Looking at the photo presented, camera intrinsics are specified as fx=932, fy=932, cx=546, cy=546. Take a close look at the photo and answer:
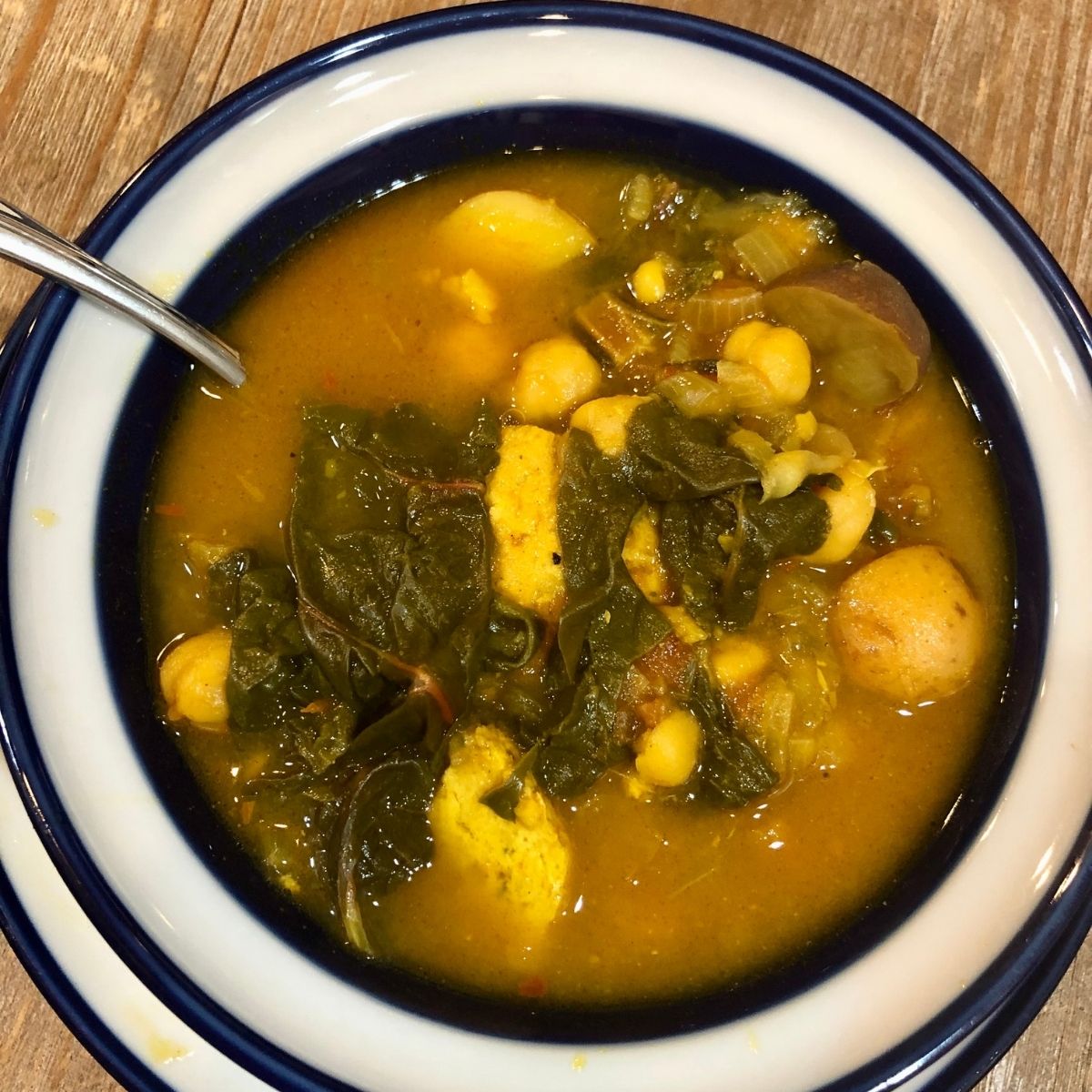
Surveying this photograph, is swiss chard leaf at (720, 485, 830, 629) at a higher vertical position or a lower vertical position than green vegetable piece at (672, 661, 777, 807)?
higher

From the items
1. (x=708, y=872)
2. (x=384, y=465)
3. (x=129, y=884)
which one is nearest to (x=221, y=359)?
(x=384, y=465)

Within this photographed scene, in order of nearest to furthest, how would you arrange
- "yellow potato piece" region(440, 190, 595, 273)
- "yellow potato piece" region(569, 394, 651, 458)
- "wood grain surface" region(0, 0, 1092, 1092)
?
"yellow potato piece" region(569, 394, 651, 458)
"yellow potato piece" region(440, 190, 595, 273)
"wood grain surface" region(0, 0, 1092, 1092)

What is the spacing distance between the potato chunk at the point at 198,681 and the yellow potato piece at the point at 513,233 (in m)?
1.27

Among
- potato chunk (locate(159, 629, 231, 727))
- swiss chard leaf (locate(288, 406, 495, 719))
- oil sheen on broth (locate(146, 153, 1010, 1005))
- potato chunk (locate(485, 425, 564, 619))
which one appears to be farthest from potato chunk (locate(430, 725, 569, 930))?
potato chunk (locate(159, 629, 231, 727))

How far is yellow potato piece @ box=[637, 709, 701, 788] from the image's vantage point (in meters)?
2.37

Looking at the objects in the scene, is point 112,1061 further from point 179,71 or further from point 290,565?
point 179,71

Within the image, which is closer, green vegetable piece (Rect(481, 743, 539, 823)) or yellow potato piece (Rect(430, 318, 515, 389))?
green vegetable piece (Rect(481, 743, 539, 823))

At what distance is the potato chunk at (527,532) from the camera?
2469 mm

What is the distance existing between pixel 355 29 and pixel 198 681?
6.39 feet

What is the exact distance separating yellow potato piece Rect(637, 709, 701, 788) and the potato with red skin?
1.02 meters

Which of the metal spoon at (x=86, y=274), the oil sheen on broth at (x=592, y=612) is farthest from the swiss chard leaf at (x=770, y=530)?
the metal spoon at (x=86, y=274)

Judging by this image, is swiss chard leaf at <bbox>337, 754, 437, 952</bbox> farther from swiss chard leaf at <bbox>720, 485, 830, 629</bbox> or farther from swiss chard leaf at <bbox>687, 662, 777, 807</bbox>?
swiss chard leaf at <bbox>720, 485, 830, 629</bbox>

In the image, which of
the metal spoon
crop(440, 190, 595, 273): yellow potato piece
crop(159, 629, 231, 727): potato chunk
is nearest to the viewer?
the metal spoon

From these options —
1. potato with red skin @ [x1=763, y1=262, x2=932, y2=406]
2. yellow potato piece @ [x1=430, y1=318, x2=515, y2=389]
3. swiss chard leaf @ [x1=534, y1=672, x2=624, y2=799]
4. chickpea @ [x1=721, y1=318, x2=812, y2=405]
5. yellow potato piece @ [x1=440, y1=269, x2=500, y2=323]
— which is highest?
potato with red skin @ [x1=763, y1=262, x2=932, y2=406]
